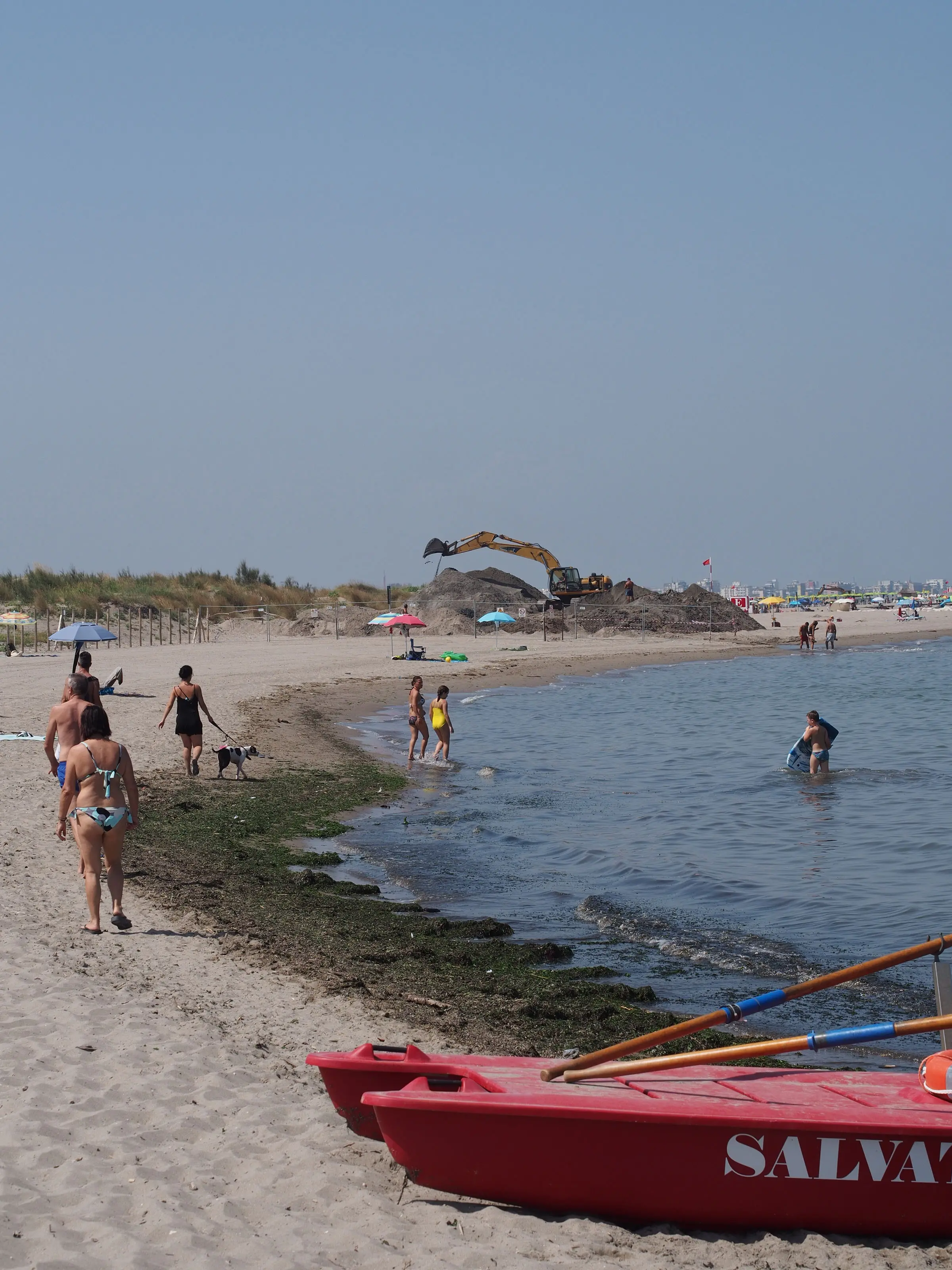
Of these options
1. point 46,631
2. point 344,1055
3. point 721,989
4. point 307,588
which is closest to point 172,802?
point 721,989

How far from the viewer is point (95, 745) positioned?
795cm

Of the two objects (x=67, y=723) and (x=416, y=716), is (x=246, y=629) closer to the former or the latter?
(x=416, y=716)

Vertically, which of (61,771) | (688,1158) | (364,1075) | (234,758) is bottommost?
(688,1158)

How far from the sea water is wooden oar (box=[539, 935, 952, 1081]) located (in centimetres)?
225

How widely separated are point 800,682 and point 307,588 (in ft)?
115

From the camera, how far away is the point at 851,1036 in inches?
196

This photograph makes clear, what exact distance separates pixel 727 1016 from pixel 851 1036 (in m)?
0.54

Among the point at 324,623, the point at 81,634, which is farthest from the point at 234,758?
the point at 324,623

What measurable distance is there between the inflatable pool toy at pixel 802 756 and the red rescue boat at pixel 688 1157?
14091 mm

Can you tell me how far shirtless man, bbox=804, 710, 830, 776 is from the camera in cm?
1814

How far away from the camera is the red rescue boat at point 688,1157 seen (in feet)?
15.1

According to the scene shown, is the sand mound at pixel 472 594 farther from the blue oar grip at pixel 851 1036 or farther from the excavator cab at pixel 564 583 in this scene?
the blue oar grip at pixel 851 1036

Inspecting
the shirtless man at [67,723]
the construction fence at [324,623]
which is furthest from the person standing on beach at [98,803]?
the construction fence at [324,623]

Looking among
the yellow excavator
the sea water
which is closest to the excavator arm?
the yellow excavator
